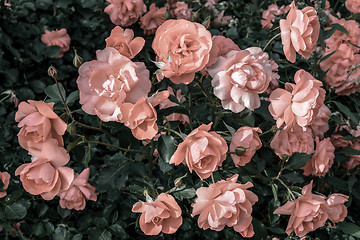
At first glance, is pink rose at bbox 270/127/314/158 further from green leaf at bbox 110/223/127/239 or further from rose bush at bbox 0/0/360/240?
green leaf at bbox 110/223/127/239

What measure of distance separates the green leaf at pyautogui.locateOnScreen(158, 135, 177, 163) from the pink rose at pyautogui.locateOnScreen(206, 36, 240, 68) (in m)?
0.22

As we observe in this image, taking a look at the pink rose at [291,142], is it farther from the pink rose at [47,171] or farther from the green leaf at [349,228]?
the pink rose at [47,171]

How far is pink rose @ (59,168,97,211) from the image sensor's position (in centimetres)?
132

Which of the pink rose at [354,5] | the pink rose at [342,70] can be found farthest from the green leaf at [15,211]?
the pink rose at [354,5]

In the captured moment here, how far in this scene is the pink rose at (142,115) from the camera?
0.89 meters

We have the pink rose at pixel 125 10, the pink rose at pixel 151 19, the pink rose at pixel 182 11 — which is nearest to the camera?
the pink rose at pixel 125 10

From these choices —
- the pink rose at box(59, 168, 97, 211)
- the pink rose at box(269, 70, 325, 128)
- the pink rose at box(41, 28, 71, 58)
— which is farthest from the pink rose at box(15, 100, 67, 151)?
the pink rose at box(41, 28, 71, 58)

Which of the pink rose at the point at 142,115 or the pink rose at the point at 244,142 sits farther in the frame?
the pink rose at the point at 244,142

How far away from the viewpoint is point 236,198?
3.21 feet

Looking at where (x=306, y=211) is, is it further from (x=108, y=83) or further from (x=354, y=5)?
(x=354, y=5)

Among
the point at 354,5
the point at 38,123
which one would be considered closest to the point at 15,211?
the point at 38,123

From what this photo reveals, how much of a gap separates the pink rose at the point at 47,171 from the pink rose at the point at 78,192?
28 cm

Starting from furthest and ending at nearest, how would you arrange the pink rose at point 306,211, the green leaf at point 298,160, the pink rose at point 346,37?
the pink rose at point 346,37 < the green leaf at point 298,160 < the pink rose at point 306,211

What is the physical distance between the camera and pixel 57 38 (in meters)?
1.92
